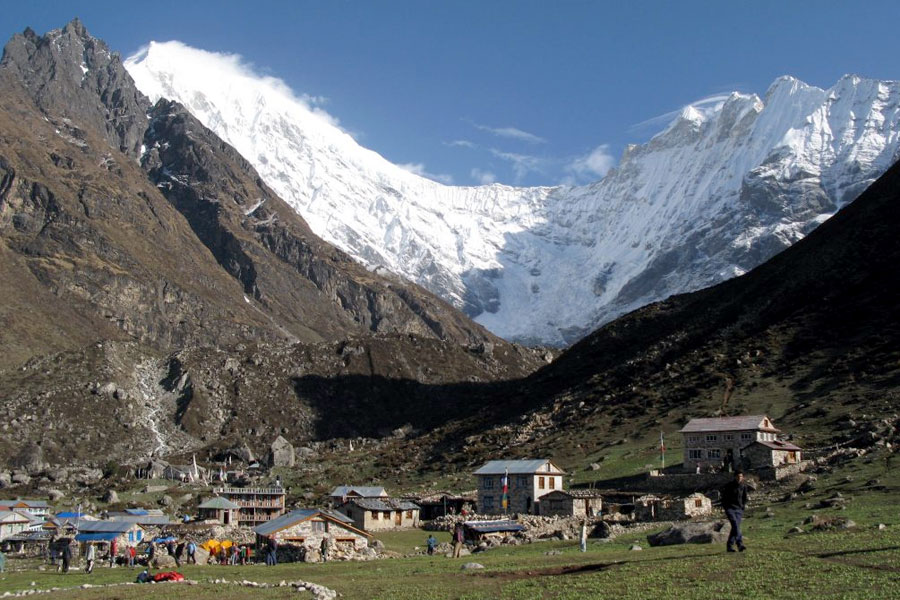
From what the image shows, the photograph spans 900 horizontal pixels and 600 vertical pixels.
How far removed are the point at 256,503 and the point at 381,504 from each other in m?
22.2

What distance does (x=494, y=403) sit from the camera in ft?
543

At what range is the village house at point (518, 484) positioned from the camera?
8675cm

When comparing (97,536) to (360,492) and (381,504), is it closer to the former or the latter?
(381,504)

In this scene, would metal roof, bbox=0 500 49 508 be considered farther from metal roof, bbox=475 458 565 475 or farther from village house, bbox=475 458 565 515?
metal roof, bbox=475 458 565 475

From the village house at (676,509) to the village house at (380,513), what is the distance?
27344 mm

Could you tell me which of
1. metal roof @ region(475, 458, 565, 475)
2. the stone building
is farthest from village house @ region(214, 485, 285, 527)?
the stone building

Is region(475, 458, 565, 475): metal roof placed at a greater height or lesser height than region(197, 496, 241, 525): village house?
greater

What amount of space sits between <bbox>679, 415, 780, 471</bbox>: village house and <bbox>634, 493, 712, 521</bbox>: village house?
2000 cm

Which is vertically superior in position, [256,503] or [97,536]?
[256,503]

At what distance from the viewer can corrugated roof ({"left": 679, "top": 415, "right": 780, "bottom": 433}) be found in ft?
283

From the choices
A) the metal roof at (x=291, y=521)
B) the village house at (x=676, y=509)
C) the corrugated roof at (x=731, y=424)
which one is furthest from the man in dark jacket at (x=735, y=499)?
the corrugated roof at (x=731, y=424)

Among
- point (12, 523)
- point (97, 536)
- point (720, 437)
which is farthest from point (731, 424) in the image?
point (12, 523)

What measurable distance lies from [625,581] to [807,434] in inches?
2629

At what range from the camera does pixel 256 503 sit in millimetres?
103000
